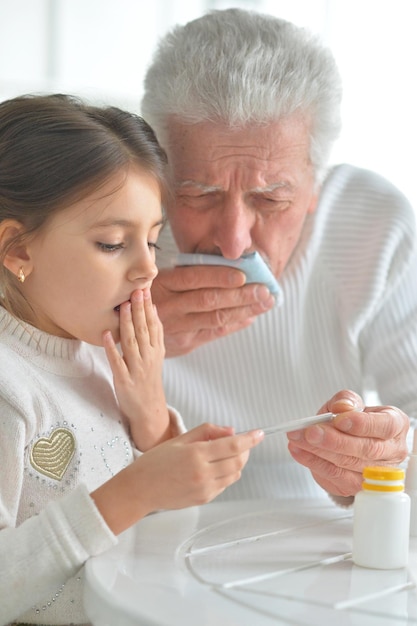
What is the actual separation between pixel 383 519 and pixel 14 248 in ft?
2.18

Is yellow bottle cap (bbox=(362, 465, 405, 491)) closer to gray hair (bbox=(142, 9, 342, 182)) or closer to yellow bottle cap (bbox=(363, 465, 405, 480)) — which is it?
yellow bottle cap (bbox=(363, 465, 405, 480))

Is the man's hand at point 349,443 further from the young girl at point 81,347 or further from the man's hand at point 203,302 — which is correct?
the man's hand at point 203,302

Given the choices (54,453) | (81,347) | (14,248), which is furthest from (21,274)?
(54,453)

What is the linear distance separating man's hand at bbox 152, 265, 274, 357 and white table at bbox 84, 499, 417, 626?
0.47m

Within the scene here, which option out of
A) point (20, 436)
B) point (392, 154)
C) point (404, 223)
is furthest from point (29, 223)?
point (392, 154)

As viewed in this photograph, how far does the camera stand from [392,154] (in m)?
4.19

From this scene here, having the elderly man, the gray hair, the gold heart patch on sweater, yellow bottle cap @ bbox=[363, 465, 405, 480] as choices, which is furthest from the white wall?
yellow bottle cap @ bbox=[363, 465, 405, 480]

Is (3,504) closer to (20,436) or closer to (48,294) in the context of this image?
(20,436)

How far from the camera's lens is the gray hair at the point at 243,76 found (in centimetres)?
170

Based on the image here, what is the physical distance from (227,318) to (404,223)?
0.46m

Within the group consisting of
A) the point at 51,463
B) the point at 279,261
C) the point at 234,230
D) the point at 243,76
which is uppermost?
the point at 243,76

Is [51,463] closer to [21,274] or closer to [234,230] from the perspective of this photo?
[21,274]

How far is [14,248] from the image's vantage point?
1.38 meters

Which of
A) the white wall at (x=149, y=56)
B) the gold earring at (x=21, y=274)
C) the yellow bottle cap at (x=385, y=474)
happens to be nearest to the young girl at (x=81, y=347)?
the gold earring at (x=21, y=274)
